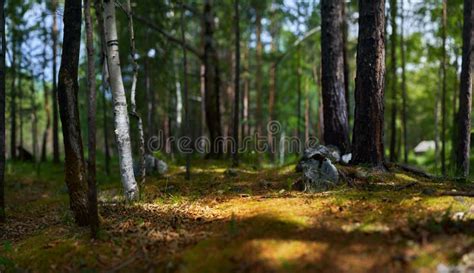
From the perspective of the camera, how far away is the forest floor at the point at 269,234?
414 centimetres

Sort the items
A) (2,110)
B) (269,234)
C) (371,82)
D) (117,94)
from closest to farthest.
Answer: (269,234), (117,94), (2,110), (371,82)

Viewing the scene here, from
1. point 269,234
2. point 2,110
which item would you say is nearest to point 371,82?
point 269,234

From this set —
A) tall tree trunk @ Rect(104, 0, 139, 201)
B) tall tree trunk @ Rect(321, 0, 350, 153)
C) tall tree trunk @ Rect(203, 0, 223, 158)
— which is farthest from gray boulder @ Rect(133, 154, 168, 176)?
tall tree trunk @ Rect(321, 0, 350, 153)

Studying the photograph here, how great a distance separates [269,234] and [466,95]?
7.60 metres

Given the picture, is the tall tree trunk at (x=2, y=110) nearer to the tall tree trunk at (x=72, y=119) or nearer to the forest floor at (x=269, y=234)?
the forest floor at (x=269, y=234)

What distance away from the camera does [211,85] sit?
54.1 feet

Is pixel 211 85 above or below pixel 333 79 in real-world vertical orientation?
above

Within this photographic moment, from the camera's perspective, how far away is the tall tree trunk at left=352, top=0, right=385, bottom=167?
825 centimetres

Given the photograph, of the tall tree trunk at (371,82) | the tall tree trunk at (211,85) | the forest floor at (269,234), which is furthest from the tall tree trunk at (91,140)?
the tall tree trunk at (211,85)

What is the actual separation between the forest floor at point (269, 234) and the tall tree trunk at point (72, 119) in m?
0.44

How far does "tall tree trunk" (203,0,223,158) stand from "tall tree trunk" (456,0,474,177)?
29.2 ft

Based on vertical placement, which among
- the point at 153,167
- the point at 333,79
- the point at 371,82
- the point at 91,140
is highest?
the point at 333,79

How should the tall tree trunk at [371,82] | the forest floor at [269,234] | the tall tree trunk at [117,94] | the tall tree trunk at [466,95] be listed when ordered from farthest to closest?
the tall tree trunk at [466,95] → the tall tree trunk at [371,82] → the tall tree trunk at [117,94] → the forest floor at [269,234]

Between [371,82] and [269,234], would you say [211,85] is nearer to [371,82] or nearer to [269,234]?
[371,82]
